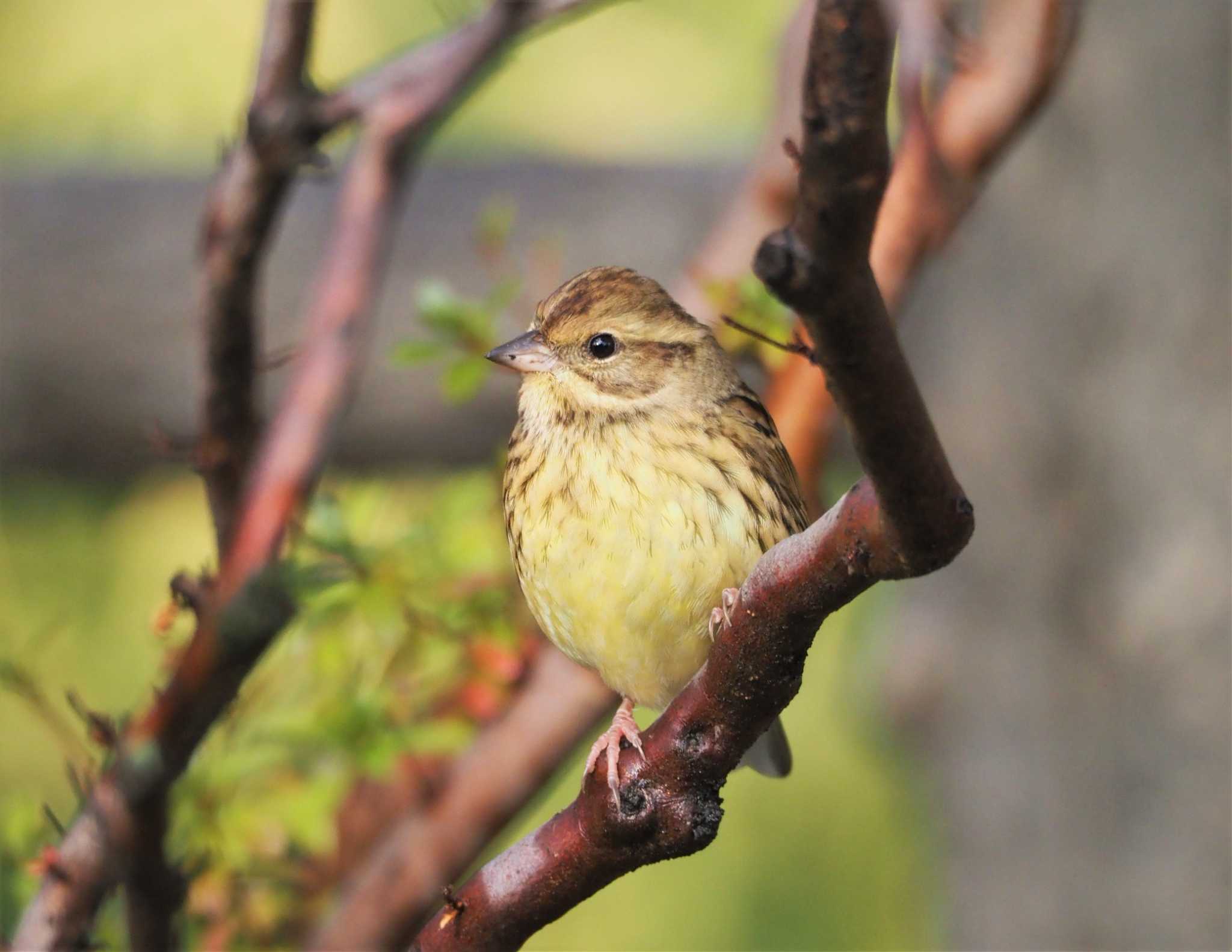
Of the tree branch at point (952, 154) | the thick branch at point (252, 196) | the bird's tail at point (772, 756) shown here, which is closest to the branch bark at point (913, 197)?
the tree branch at point (952, 154)

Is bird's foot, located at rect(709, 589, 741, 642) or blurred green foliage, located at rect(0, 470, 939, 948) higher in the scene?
bird's foot, located at rect(709, 589, 741, 642)

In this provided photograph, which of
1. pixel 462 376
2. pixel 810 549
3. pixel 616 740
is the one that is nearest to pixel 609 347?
pixel 462 376

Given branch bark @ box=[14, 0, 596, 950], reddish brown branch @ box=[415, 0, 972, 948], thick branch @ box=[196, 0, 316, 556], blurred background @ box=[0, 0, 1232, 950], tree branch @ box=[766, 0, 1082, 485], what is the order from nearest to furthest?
1. reddish brown branch @ box=[415, 0, 972, 948]
2. branch bark @ box=[14, 0, 596, 950]
3. thick branch @ box=[196, 0, 316, 556]
4. tree branch @ box=[766, 0, 1082, 485]
5. blurred background @ box=[0, 0, 1232, 950]

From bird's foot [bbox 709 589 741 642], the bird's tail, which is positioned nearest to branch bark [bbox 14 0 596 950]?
bird's foot [bbox 709 589 741 642]

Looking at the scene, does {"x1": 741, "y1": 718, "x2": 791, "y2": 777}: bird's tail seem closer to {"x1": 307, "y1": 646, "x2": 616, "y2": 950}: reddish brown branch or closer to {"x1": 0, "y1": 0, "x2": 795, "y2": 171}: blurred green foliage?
{"x1": 307, "y1": 646, "x2": 616, "y2": 950}: reddish brown branch

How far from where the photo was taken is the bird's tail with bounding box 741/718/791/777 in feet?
7.77

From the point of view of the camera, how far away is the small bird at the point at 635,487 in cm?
200

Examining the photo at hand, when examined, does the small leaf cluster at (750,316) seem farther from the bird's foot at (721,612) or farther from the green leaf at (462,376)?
the bird's foot at (721,612)

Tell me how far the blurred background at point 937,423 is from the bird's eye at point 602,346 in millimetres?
949

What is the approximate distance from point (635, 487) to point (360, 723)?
56 cm

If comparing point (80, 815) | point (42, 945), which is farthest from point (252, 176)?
point (42, 945)

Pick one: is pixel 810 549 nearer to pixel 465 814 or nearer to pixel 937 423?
pixel 465 814

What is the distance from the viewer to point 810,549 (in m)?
1.24

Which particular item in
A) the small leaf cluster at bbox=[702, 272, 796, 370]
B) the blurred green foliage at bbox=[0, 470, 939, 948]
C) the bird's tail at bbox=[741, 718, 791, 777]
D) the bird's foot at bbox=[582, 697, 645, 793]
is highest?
the small leaf cluster at bbox=[702, 272, 796, 370]
